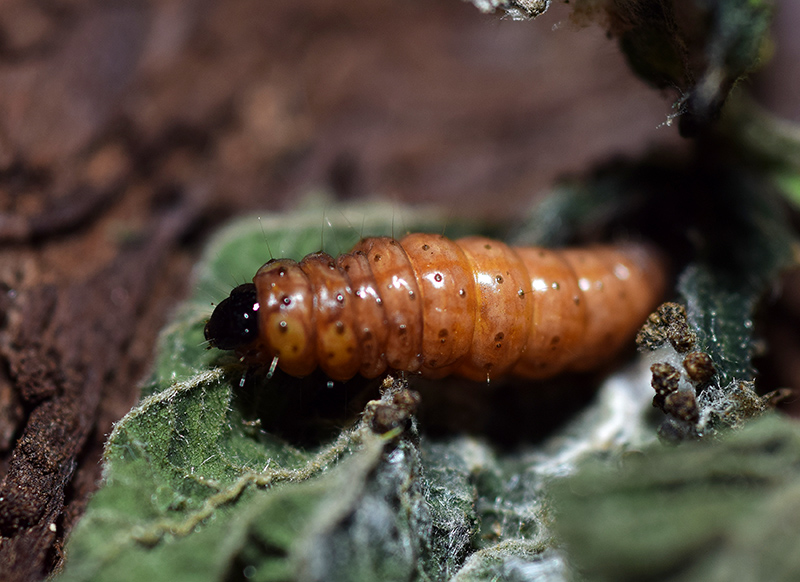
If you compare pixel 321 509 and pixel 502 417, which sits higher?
pixel 321 509

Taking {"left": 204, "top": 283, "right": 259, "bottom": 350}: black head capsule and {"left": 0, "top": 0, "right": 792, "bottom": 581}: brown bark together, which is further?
{"left": 0, "top": 0, "right": 792, "bottom": 581}: brown bark

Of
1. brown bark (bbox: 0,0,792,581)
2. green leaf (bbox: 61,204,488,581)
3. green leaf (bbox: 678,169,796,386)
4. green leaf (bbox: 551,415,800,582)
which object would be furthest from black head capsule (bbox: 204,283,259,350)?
green leaf (bbox: 678,169,796,386)

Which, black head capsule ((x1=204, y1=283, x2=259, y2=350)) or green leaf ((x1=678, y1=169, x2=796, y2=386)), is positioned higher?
green leaf ((x1=678, y1=169, x2=796, y2=386))

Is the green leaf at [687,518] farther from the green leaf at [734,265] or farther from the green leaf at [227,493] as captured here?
the green leaf at [734,265]

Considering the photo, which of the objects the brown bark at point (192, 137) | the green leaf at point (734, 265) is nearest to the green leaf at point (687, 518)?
the green leaf at point (734, 265)

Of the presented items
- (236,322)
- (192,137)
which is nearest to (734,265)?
(236,322)

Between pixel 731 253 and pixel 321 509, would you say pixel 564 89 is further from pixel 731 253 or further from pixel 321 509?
pixel 321 509

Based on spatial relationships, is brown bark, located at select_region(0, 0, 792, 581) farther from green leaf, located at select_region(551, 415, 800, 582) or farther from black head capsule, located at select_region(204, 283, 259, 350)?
green leaf, located at select_region(551, 415, 800, 582)

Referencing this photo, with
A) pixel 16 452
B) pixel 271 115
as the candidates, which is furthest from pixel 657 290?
pixel 16 452

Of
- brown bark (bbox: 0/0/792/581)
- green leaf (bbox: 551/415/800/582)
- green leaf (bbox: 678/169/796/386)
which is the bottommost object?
brown bark (bbox: 0/0/792/581)
